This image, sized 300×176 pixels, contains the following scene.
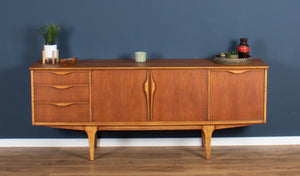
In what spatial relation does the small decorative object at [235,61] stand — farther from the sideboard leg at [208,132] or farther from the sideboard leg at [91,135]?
the sideboard leg at [91,135]

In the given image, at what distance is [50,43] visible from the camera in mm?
3779

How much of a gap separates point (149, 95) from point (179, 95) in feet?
0.73

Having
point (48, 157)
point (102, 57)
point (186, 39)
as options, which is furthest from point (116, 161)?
point (186, 39)

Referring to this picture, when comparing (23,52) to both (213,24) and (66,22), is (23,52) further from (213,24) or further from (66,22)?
(213,24)

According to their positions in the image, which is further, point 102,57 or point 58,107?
point 102,57

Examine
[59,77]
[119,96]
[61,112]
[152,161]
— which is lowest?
[152,161]

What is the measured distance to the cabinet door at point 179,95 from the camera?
3590 millimetres

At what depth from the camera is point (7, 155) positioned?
386 cm

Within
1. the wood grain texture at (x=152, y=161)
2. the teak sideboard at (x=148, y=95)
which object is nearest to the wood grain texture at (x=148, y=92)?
the teak sideboard at (x=148, y=95)

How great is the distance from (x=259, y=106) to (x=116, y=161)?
1.15m

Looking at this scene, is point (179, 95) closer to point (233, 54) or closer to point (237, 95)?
point (237, 95)

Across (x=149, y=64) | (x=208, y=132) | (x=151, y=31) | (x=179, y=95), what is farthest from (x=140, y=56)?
(x=208, y=132)

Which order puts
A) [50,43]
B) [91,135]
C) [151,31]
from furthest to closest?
[151,31]
[50,43]
[91,135]

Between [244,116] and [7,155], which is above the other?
[244,116]
